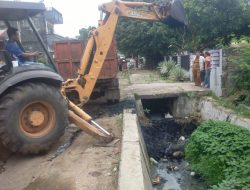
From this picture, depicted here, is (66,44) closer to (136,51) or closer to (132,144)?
(132,144)

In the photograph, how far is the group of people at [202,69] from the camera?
13.6m

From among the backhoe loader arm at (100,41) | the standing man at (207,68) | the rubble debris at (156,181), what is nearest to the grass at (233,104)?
the standing man at (207,68)

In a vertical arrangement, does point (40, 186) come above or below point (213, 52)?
below

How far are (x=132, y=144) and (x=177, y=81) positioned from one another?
1255 centimetres

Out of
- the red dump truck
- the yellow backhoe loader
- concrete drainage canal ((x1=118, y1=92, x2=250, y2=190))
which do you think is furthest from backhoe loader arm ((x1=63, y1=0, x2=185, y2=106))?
the yellow backhoe loader

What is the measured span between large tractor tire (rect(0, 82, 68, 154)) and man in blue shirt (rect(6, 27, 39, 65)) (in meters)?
0.62

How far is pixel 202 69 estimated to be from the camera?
14508 mm

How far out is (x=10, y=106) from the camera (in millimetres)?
5332

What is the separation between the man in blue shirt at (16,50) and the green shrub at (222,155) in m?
3.92

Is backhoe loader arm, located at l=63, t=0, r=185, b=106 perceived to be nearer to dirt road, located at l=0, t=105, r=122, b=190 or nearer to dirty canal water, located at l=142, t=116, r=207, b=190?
dirt road, located at l=0, t=105, r=122, b=190

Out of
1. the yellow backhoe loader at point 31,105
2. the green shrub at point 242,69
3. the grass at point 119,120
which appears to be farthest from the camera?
the green shrub at point 242,69

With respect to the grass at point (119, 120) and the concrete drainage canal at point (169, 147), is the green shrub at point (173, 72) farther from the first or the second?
the grass at point (119, 120)

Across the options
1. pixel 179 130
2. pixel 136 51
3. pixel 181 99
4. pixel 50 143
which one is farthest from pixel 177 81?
pixel 50 143

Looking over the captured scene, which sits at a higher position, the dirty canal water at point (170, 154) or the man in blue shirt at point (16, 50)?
the man in blue shirt at point (16, 50)
